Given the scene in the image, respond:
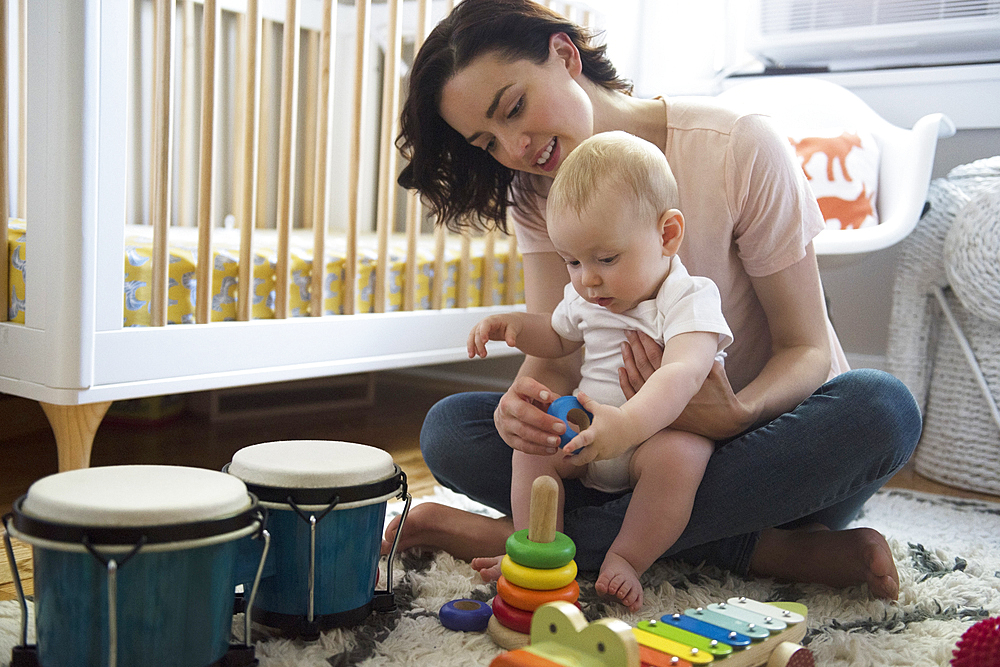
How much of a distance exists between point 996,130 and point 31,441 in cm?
221

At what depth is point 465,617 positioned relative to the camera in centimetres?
91

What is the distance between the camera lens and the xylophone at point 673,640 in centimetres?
68

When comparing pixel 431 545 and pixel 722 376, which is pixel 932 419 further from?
pixel 431 545

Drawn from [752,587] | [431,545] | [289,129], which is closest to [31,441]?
[289,129]

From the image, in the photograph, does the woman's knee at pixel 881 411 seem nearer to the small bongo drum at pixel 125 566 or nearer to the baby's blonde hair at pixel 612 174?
the baby's blonde hair at pixel 612 174

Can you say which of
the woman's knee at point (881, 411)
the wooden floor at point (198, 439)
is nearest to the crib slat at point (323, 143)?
the wooden floor at point (198, 439)

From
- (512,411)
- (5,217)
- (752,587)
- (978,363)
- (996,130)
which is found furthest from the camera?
(996,130)

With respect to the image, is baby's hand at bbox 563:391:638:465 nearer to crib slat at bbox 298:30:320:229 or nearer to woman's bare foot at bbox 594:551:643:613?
woman's bare foot at bbox 594:551:643:613

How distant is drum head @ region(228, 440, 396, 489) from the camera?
2.67 feet

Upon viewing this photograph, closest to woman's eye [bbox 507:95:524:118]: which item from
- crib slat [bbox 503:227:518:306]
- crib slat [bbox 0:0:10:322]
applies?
crib slat [bbox 0:0:10:322]

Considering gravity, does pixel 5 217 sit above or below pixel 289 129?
below

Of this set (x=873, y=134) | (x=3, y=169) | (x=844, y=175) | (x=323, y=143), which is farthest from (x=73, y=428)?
(x=873, y=134)

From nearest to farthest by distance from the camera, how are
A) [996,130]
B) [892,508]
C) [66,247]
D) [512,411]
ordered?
1. [512,411]
2. [66,247]
3. [892,508]
4. [996,130]

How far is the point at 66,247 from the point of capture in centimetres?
123
